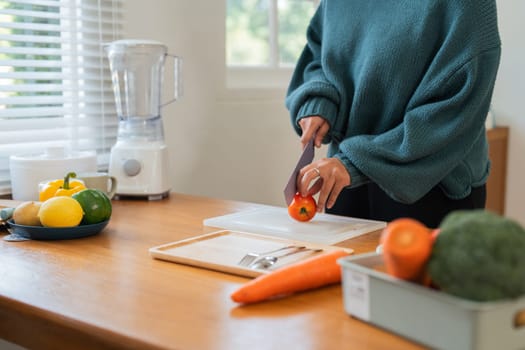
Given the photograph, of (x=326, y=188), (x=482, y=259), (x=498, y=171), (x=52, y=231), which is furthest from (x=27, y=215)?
(x=498, y=171)

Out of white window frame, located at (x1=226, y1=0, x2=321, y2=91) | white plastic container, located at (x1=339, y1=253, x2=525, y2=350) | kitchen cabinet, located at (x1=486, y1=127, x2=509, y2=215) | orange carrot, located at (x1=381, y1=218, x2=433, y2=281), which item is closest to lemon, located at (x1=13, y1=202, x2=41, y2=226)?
white plastic container, located at (x1=339, y1=253, x2=525, y2=350)

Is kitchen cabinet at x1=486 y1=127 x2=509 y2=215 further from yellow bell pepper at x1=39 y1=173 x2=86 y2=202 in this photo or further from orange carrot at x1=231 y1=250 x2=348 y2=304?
orange carrot at x1=231 y1=250 x2=348 y2=304

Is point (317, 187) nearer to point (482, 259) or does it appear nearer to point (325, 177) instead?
point (325, 177)

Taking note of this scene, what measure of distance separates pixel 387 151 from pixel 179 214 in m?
0.53

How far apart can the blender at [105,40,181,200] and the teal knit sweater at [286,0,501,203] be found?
0.42 metres

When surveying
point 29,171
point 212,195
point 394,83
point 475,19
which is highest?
point 475,19

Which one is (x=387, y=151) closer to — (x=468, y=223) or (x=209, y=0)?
(x=468, y=223)

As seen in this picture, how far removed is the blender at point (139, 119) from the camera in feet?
6.20

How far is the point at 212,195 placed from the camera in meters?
2.43

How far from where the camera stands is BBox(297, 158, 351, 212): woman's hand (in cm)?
144

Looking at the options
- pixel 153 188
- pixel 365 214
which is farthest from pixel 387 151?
pixel 153 188

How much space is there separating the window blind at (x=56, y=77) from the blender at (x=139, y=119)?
0.20 feet

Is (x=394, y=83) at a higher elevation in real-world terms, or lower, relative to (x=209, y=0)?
lower

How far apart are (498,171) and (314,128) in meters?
1.86
